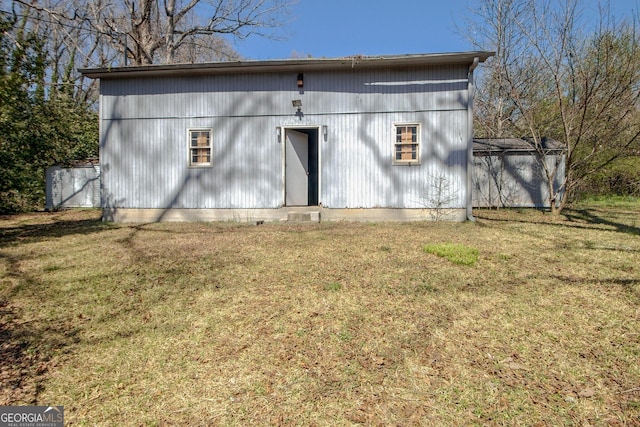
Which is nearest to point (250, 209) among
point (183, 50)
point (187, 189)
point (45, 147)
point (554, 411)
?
point (187, 189)

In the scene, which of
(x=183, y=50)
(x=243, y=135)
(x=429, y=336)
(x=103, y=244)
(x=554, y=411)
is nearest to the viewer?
(x=554, y=411)

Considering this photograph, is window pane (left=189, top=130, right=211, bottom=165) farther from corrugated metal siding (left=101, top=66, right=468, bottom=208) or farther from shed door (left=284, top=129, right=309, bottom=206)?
shed door (left=284, top=129, right=309, bottom=206)

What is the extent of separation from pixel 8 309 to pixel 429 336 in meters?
4.61

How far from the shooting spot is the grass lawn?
2436 millimetres

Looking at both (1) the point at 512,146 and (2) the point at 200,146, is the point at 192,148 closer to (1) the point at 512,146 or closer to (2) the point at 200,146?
(2) the point at 200,146

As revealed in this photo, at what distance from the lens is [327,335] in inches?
133

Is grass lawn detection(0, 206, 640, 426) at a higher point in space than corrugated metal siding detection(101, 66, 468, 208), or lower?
lower

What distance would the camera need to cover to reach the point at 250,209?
9.96m

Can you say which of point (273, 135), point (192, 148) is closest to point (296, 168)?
point (273, 135)

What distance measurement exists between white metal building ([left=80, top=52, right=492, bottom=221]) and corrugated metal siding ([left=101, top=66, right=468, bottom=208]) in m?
0.03

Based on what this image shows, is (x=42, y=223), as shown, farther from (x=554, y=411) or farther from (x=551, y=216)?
(x=551, y=216)

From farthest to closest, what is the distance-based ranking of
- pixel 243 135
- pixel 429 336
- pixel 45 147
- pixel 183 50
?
1. pixel 183 50
2. pixel 45 147
3. pixel 243 135
4. pixel 429 336

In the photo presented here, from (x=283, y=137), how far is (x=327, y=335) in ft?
24.0

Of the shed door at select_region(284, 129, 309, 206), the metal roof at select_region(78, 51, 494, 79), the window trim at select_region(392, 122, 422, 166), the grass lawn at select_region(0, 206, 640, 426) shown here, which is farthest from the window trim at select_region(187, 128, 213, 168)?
the window trim at select_region(392, 122, 422, 166)
